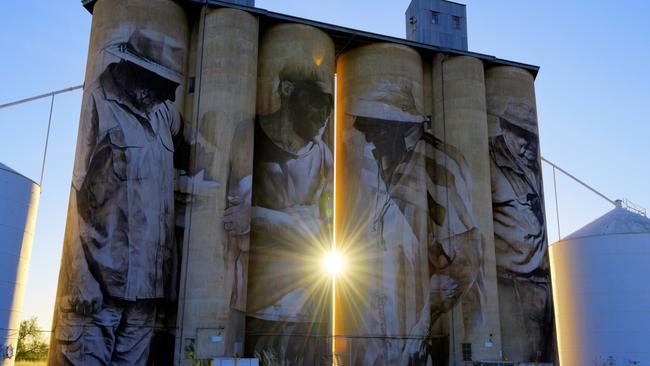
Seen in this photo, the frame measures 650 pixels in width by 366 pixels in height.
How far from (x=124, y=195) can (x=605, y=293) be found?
2725 cm

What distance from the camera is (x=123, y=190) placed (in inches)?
1156

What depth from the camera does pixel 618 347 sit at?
3709 cm

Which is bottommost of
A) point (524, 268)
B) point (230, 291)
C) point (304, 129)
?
point (230, 291)

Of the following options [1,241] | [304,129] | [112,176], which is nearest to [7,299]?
[1,241]

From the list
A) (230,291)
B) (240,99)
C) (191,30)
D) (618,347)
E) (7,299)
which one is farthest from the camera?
(618,347)

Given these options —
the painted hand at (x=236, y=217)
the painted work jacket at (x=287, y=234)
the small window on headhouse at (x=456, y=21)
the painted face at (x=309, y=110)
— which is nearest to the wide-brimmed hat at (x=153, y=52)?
the painted work jacket at (x=287, y=234)

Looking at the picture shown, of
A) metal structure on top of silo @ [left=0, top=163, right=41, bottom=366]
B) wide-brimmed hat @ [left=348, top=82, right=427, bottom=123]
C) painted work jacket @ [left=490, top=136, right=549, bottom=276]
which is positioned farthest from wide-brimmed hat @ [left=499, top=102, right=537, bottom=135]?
metal structure on top of silo @ [left=0, top=163, right=41, bottom=366]

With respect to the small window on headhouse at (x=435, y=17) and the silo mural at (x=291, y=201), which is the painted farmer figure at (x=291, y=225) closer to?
the silo mural at (x=291, y=201)

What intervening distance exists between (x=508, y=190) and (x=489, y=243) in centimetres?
420

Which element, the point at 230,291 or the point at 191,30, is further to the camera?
the point at 191,30

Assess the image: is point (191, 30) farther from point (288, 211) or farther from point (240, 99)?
point (288, 211)

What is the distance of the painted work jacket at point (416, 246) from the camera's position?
109 ft

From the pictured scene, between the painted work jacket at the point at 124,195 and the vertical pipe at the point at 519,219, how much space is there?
730 inches

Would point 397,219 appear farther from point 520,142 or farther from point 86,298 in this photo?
point 86,298
